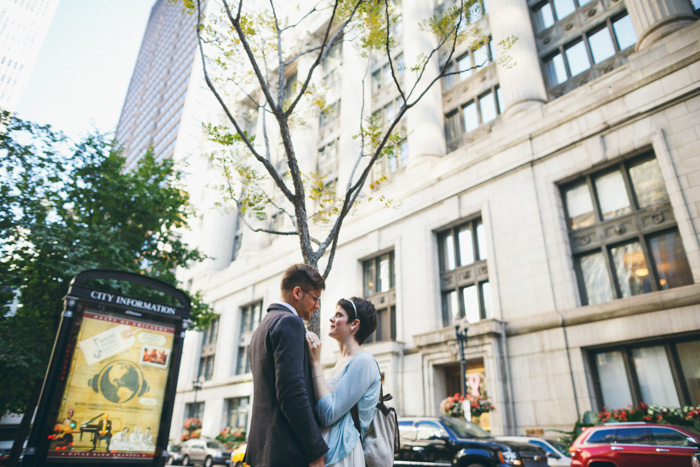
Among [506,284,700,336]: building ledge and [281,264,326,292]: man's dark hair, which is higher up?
[506,284,700,336]: building ledge

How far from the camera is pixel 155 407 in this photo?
331 inches

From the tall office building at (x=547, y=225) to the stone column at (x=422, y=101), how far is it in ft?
0.38

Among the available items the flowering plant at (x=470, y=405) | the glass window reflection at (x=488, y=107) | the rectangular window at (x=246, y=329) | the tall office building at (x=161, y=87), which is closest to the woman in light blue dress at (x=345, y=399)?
the flowering plant at (x=470, y=405)

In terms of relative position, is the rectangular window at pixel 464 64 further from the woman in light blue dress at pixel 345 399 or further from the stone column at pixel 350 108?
the woman in light blue dress at pixel 345 399

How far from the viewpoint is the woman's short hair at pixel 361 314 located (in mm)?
3279

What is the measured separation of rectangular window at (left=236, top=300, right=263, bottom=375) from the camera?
3409 centimetres

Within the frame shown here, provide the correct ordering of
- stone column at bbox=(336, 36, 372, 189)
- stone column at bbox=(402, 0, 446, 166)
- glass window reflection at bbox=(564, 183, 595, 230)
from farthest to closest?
stone column at bbox=(336, 36, 372, 189), stone column at bbox=(402, 0, 446, 166), glass window reflection at bbox=(564, 183, 595, 230)

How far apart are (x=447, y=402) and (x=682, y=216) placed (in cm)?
1055

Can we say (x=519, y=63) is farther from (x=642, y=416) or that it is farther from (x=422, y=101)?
(x=642, y=416)

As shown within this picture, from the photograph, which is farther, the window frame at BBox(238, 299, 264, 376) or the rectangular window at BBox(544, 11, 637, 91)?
the window frame at BBox(238, 299, 264, 376)

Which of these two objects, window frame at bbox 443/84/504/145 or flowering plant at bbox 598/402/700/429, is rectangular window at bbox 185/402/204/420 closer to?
window frame at bbox 443/84/504/145

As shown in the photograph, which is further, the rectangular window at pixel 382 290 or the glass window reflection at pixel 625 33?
the rectangular window at pixel 382 290

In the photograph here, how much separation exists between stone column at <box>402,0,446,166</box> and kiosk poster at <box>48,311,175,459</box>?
58.7 feet

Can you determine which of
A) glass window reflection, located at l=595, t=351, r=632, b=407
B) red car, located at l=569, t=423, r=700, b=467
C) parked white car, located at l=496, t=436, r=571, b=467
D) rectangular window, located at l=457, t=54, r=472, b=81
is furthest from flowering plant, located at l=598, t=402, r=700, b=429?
rectangular window, located at l=457, t=54, r=472, b=81
